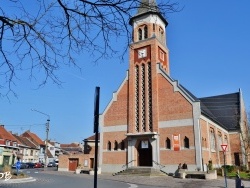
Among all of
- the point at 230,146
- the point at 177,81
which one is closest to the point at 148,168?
the point at 177,81

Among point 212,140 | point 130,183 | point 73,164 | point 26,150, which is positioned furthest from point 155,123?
point 26,150

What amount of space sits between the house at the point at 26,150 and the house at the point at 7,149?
365 centimetres

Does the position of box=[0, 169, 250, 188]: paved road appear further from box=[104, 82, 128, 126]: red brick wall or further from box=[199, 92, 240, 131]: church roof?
box=[199, 92, 240, 131]: church roof

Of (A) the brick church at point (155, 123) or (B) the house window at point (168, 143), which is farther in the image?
(B) the house window at point (168, 143)

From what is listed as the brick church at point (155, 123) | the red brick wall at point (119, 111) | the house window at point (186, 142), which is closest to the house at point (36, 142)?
the brick church at point (155, 123)

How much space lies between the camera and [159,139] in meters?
34.4

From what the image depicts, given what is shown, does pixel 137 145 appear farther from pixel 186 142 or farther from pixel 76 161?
pixel 76 161

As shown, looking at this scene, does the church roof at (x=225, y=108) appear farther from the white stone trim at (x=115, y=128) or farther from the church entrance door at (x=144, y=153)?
the white stone trim at (x=115, y=128)

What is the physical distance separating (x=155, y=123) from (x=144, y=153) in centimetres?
441

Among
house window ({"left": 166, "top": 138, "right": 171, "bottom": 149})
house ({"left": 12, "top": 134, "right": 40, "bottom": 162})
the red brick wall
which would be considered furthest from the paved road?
house ({"left": 12, "top": 134, "right": 40, "bottom": 162})

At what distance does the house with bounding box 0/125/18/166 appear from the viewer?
57737 millimetres

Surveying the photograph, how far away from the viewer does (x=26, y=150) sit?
73812 mm

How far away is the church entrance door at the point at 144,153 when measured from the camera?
35.3 metres

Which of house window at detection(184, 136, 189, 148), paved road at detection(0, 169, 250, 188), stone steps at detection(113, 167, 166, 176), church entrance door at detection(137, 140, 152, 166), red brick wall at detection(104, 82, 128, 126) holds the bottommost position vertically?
paved road at detection(0, 169, 250, 188)
